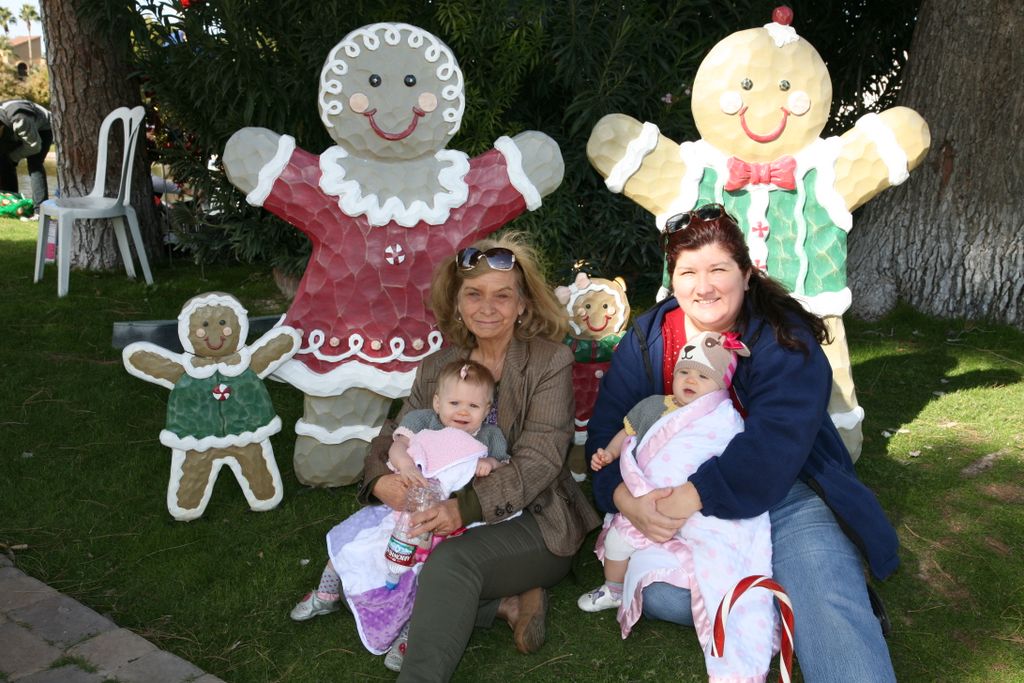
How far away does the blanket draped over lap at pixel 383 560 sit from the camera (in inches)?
99.6

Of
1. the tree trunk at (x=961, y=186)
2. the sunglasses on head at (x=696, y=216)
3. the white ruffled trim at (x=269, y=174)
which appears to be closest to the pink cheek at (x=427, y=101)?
the white ruffled trim at (x=269, y=174)

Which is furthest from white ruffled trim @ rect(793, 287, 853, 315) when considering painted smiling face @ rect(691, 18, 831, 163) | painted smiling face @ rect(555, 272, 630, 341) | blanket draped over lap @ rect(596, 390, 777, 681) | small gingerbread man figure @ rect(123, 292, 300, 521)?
small gingerbread man figure @ rect(123, 292, 300, 521)

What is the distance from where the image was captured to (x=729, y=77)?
328cm

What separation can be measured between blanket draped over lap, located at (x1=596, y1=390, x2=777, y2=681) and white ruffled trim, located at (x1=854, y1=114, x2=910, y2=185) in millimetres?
1410

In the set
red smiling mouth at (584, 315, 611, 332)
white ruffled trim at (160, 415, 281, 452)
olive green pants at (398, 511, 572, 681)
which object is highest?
red smiling mouth at (584, 315, 611, 332)

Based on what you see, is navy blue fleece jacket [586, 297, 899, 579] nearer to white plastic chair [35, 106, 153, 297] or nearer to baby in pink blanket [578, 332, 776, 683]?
baby in pink blanket [578, 332, 776, 683]

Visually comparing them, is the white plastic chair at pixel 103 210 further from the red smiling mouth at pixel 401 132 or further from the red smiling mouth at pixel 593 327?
the red smiling mouth at pixel 593 327

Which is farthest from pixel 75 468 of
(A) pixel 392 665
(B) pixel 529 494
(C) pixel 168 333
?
(B) pixel 529 494

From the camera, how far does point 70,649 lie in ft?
8.26

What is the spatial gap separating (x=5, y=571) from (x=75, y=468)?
0.81 meters

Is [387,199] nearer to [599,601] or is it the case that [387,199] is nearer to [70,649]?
[599,601]

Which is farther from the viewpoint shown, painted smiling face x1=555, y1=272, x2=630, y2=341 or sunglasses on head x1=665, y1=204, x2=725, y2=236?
painted smiling face x1=555, y1=272, x2=630, y2=341

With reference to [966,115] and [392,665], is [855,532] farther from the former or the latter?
[966,115]

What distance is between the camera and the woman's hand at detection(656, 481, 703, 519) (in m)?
2.44
